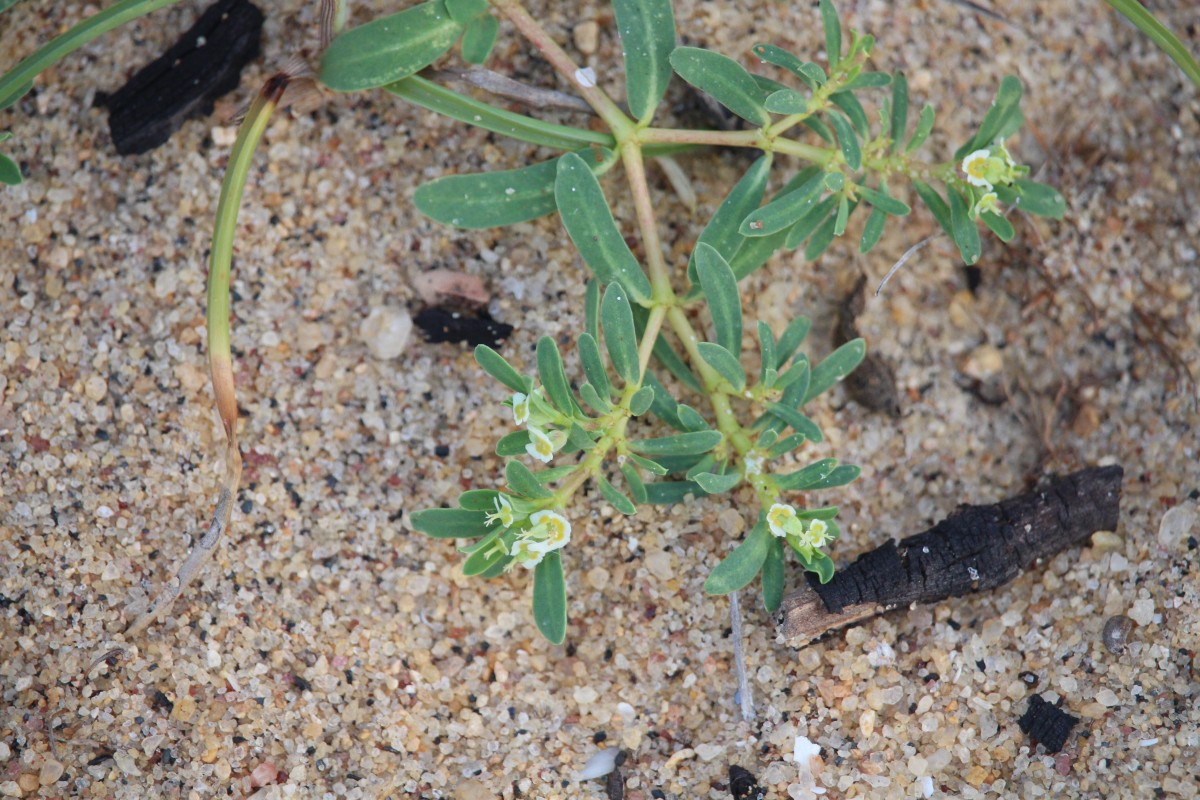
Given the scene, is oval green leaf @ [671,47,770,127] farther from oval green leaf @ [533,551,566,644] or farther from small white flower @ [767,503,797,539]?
oval green leaf @ [533,551,566,644]

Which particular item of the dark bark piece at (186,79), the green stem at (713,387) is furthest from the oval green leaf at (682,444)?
the dark bark piece at (186,79)

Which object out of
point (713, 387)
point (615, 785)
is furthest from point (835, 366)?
point (615, 785)

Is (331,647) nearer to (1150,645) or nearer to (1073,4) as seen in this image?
(1150,645)

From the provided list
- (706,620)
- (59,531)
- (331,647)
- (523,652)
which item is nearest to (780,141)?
(706,620)

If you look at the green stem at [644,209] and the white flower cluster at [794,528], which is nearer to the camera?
the white flower cluster at [794,528]

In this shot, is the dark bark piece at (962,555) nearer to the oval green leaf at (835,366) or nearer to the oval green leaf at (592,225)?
the oval green leaf at (835,366)
